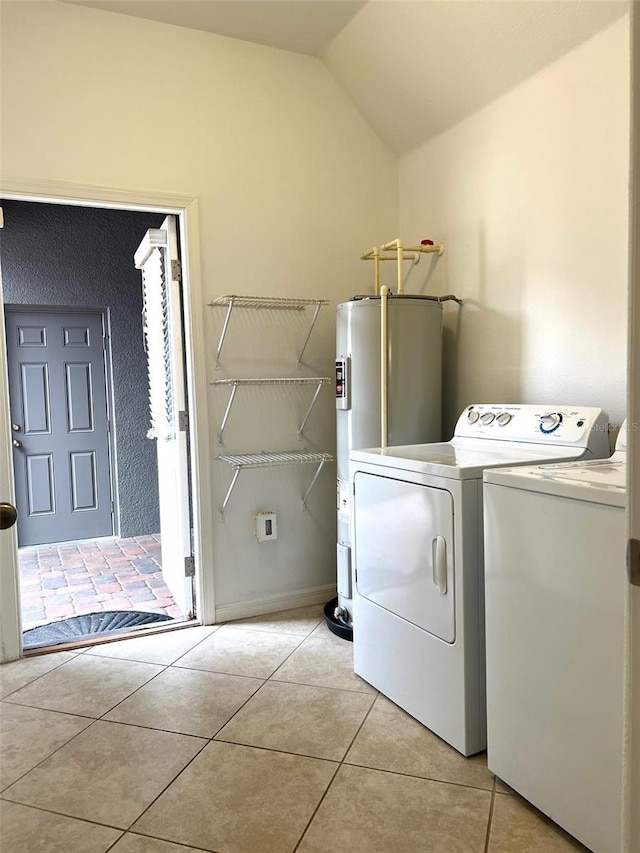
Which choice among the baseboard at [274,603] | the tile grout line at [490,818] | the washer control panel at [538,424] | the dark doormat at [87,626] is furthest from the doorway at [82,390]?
the tile grout line at [490,818]

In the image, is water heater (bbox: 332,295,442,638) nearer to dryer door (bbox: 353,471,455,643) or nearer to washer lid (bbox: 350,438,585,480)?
washer lid (bbox: 350,438,585,480)

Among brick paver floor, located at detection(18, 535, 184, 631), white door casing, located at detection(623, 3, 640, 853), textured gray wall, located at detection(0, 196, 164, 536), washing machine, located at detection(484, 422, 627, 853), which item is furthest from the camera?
textured gray wall, located at detection(0, 196, 164, 536)

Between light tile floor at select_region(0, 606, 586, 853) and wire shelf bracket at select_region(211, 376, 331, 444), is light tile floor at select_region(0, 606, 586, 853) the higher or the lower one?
the lower one

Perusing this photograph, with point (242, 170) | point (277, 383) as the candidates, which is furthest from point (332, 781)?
point (242, 170)

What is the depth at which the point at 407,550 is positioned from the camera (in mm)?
2094

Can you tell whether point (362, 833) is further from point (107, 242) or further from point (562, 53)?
point (107, 242)

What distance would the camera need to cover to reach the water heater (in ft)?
8.79

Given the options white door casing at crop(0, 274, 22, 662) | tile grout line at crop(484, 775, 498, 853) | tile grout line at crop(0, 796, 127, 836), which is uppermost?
white door casing at crop(0, 274, 22, 662)

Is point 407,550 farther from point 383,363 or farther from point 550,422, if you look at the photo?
point 383,363

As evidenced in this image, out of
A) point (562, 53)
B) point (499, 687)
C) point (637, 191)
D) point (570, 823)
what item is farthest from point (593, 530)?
point (562, 53)

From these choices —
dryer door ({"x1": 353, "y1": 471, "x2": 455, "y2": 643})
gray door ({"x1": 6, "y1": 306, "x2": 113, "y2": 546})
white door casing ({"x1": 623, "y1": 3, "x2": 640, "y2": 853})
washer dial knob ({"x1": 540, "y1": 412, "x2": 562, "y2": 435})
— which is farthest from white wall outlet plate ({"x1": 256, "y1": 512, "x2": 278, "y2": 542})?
gray door ({"x1": 6, "y1": 306, "x2": 113, "y2": 546})

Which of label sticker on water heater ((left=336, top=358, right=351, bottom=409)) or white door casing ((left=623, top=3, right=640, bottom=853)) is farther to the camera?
label sticker on water heater ((left=336, top=358, right=351, bottom=409))

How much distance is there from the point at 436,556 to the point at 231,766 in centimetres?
91

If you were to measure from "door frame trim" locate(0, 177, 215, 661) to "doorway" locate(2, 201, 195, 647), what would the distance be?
1547 millimetres
